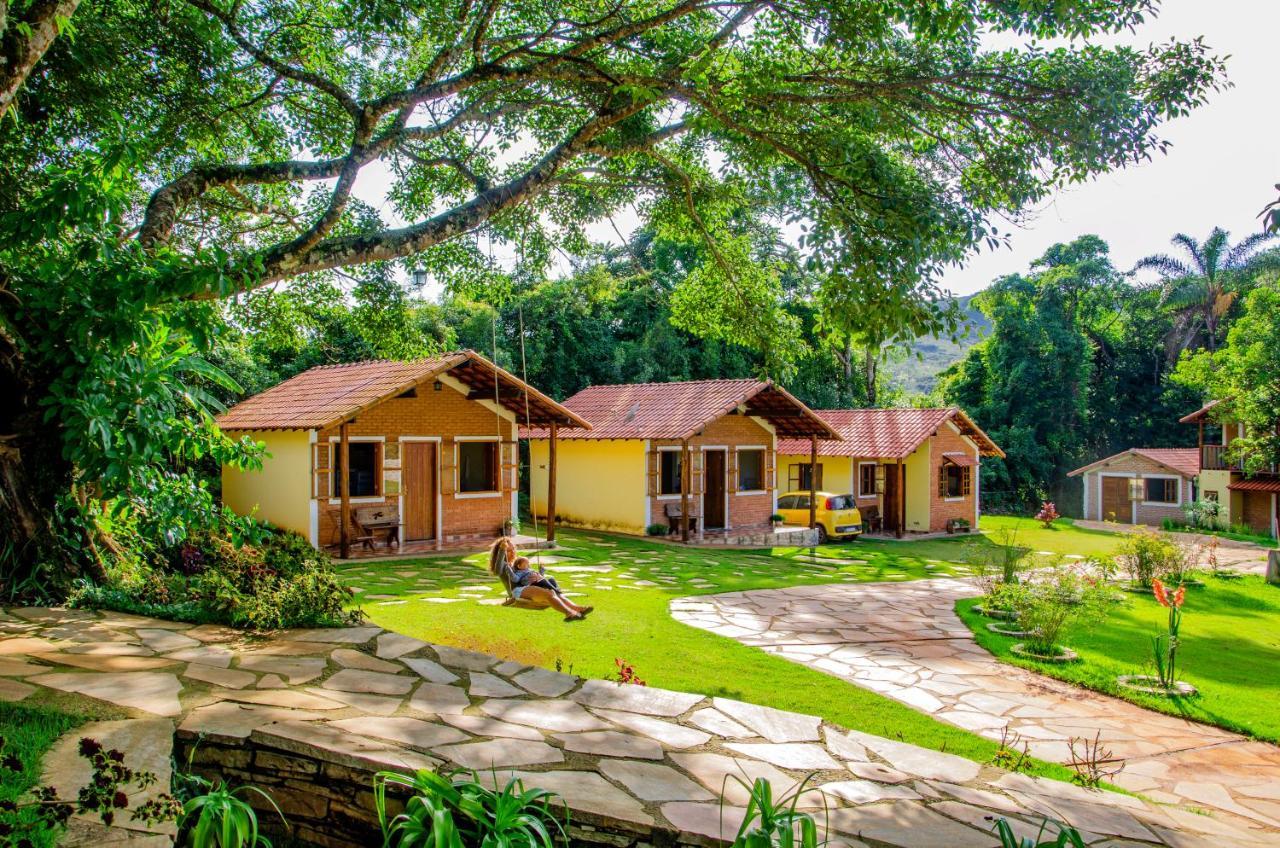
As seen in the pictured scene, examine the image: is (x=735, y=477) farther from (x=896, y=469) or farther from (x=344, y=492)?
(x=344, y=492)

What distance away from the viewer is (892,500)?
995 inches

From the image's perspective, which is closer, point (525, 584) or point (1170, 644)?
point (1170, 644)

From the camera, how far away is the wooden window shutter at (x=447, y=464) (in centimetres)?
1767

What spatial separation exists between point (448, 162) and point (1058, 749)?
381 inches

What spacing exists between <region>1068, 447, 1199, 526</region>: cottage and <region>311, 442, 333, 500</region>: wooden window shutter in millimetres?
33048

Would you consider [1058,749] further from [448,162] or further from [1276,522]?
[1276,522]

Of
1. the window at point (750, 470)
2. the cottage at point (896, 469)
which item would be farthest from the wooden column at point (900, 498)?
the window at point (750, 470)

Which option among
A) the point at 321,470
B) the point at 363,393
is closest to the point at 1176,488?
the point at 363,393

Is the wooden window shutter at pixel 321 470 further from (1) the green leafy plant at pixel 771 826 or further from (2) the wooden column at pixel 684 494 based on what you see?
(1) the green leafy plant at pixel 771 826

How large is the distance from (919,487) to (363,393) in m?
16.9

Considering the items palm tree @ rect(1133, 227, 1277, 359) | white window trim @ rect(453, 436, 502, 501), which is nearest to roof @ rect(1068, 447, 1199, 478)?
palm tree @ rect(1133, 227, 1277, 359)

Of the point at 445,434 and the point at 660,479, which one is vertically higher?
the point at 445,434

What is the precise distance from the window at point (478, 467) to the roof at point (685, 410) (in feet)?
4.19

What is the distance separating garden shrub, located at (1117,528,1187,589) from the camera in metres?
15.1
